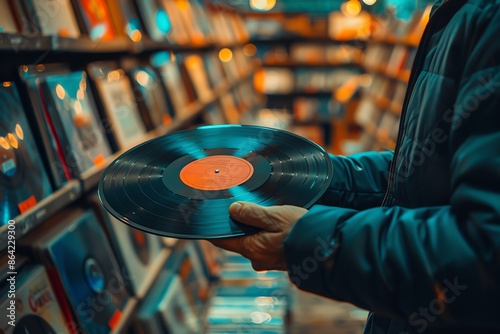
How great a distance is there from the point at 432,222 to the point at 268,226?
300 millimetres

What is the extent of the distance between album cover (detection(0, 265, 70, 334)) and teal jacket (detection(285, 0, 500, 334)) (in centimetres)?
76

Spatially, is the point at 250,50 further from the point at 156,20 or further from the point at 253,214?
the point at 253,214

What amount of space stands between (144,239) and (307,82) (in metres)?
5.43

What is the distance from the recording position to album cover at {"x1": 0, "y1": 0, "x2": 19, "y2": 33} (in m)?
A: 1.21

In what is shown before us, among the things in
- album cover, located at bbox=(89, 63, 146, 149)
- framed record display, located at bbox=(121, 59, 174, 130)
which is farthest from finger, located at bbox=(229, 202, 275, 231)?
framed record display, located at bbox=(121, 59, 174, 130)

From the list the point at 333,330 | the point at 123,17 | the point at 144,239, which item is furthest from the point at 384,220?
the point at 333,330

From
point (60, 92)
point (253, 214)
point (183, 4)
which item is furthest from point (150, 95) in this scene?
point (253, 214)

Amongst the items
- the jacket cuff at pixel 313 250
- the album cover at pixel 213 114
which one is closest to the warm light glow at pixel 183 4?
the album cover at pixel 213 114

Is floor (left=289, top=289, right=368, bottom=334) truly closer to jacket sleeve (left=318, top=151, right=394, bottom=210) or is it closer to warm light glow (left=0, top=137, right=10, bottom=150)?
jacket sleeve (left=318, top=151, right=394, bottom=210)

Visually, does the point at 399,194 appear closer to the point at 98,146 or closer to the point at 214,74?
the point at 98,146

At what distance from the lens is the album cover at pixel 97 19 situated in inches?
66.6

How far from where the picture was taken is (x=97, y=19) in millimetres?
1799

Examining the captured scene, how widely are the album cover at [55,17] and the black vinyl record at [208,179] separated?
63 cm

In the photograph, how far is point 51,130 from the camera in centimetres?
136
